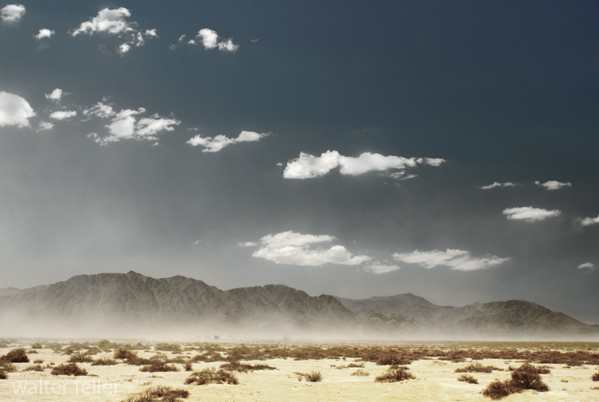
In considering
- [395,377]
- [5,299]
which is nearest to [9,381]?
[395,377]

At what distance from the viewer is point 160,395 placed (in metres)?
15.3

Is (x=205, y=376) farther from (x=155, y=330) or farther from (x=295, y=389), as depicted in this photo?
(x=155, y=330)

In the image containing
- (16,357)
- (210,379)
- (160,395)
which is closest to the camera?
(160,395)

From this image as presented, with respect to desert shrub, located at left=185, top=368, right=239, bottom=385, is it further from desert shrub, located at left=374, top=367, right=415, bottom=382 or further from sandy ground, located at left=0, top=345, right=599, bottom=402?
desert shrub, located at left=374, top=367, right=415, bottom=382

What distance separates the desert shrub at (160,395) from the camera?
47.2 feet

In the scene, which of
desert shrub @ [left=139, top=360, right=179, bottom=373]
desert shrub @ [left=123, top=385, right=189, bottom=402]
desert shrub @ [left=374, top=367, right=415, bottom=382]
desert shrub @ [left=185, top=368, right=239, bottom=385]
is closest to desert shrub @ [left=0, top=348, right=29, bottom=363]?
desert shrub @ [left=139, top=360, right=179, bottom=373]

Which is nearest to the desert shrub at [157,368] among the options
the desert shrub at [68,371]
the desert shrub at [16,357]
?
the desert shrub at [68,371]

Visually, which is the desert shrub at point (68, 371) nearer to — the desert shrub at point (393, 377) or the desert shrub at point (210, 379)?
the desert shrub at point (210, 379)

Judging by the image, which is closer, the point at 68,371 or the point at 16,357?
the point at 68,371

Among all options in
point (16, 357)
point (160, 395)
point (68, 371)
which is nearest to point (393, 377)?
point (160, 395)

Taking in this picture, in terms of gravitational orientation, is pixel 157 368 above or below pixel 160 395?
below

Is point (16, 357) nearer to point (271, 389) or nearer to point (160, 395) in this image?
point (160, 395)

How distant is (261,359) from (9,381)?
63.6 feet

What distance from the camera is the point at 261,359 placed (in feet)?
113
